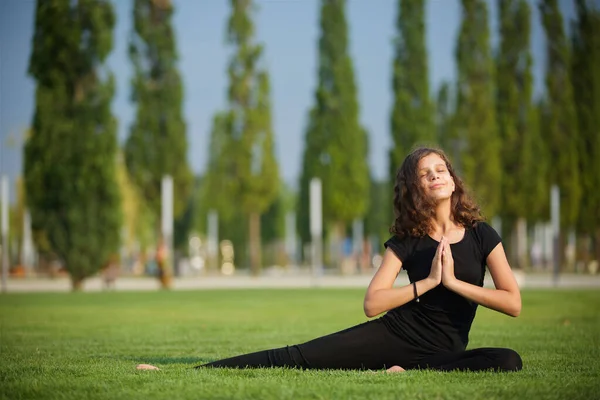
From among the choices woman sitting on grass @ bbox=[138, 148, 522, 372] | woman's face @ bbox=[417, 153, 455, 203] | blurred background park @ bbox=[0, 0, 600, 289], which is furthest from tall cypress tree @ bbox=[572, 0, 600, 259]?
woman's face @ bbox=[417, 153, 455, 203]

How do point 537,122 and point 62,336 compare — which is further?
point 537,122

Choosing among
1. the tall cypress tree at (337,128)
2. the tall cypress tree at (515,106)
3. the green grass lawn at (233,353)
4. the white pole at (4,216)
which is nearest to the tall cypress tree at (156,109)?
the tall cypress tree at (337,128)

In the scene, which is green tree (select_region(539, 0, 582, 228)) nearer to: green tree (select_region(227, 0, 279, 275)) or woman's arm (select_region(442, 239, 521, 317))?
green tree (select_region(227, 0, 279, 275))

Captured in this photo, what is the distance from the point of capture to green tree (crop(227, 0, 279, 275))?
42875 mm

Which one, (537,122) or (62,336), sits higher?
(537,122)

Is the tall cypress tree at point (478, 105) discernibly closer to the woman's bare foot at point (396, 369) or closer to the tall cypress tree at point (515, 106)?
the tall cypress tree at point (515, 106)

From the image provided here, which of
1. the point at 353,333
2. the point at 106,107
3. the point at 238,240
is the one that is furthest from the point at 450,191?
the point at 238,240

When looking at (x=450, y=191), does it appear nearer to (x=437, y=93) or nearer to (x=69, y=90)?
(x=69, y=90)

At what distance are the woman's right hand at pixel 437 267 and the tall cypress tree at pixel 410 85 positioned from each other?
126 feet

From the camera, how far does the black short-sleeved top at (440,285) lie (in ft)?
18.1

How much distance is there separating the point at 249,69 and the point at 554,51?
13.5 metres

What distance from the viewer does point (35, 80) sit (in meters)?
26.4

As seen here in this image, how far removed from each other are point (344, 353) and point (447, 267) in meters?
0.88

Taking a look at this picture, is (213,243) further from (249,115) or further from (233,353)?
(233,353)
